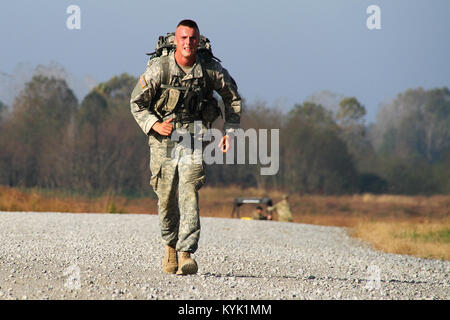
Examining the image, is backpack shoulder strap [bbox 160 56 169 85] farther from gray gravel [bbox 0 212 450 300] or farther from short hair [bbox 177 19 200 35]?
gray gravel [bbox 0 212 450 300]

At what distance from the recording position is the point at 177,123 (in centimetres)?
739

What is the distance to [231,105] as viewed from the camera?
25.3ft

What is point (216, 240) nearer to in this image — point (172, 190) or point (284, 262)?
point (284, 262)

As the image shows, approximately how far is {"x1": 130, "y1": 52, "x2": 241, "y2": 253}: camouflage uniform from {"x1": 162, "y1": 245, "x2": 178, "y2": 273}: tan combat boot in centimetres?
27

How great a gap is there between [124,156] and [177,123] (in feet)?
123

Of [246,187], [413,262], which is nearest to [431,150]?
[246,187]

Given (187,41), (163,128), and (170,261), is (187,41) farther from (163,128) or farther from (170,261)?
(170,261)

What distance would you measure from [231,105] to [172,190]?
1117 mm

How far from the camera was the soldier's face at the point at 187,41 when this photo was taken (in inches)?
283

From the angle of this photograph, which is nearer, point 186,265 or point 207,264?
point 186,265

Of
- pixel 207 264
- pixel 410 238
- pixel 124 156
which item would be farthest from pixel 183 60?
pixel 124 156
